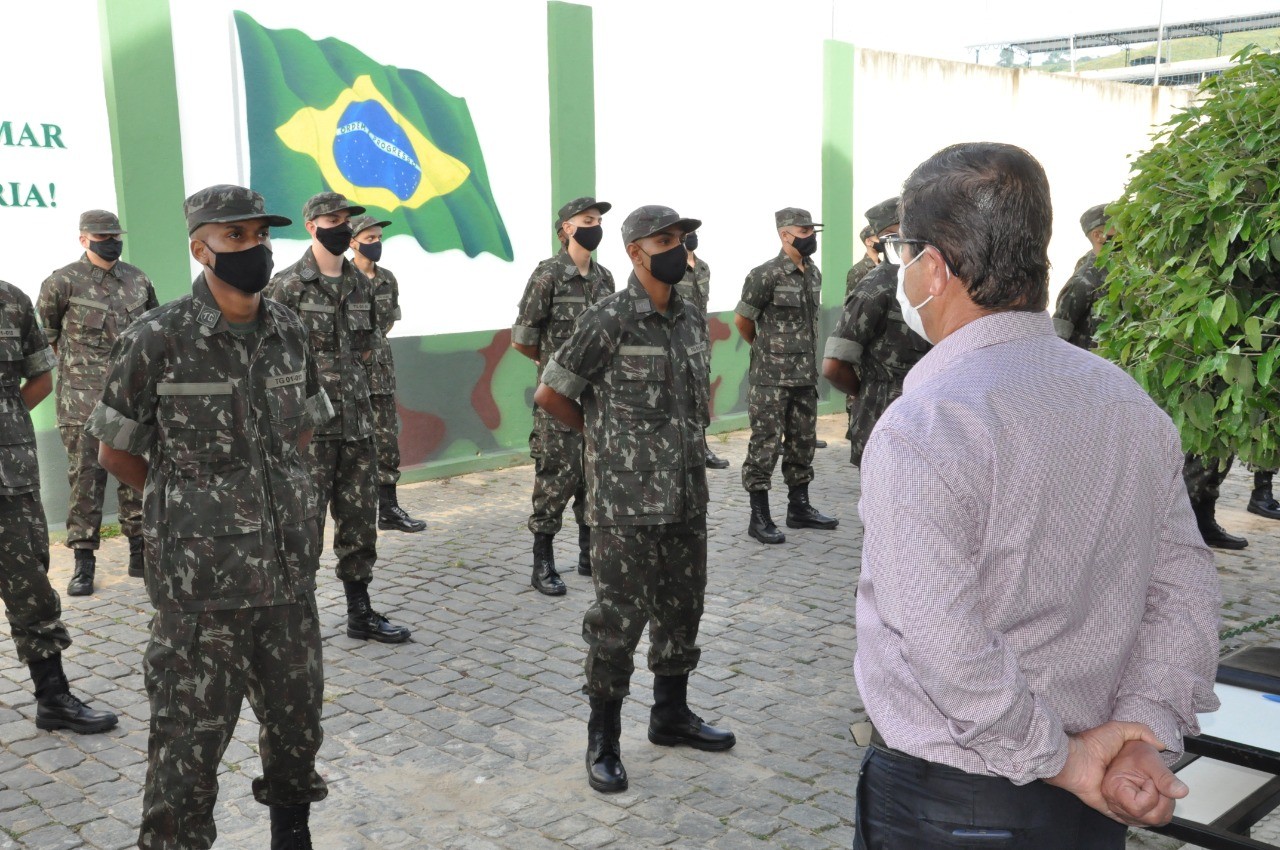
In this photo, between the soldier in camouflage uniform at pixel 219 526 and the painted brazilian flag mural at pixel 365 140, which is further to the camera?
the painted brazilian flag mural at pixel 365 140

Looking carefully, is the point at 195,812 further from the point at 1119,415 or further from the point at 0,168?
the point at 0,168

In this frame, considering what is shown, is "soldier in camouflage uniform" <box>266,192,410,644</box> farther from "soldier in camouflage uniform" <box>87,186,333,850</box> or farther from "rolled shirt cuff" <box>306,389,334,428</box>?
"soldier in camouflage uniform" <box>87,186,333,850</box>

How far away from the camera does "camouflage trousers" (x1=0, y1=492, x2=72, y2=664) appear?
15.2 feet

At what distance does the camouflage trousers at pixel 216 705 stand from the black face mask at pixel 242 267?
A: 101cm

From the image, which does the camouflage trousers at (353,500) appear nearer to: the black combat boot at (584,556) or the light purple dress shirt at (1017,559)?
the black combat boot at (584,556)

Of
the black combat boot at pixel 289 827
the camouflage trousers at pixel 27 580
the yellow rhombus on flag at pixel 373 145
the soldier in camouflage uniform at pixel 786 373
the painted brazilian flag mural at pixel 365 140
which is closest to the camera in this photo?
the black combat boot at pixel 289 827

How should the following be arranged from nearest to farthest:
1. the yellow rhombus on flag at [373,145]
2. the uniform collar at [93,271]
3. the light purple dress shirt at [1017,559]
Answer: the light purple dress shirt at [1017,559], the uniform collar at [93,271], the yellow rhombus on flag at [373,145]

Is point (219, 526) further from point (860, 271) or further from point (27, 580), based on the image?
point (860, 271)

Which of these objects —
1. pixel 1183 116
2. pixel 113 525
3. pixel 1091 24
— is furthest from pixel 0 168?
pixel 1091 24

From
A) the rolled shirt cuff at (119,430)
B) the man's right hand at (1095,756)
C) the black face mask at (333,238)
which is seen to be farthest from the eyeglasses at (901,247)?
Answer: the black face mask at (333,238)

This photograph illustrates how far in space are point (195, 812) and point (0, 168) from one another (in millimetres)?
5727

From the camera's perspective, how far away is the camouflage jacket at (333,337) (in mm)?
5691

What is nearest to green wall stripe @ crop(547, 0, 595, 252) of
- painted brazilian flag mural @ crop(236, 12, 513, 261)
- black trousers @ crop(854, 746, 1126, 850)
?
painted brazilian flag mural @ crop(236, 12, 513, 261)

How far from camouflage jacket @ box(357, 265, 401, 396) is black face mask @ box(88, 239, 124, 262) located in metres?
1.58
